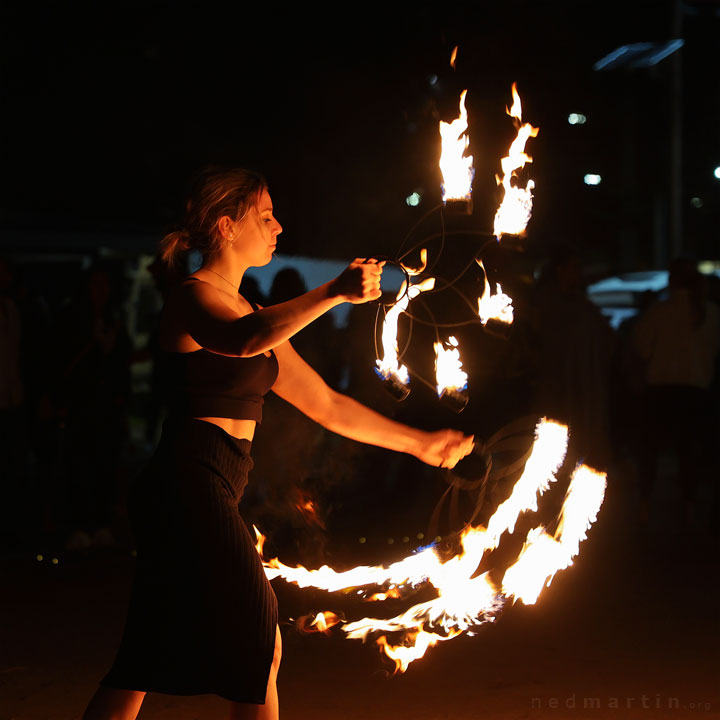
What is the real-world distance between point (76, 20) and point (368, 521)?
1827 cm

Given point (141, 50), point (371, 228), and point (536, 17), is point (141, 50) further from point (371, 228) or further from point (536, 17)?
point (536, 17)

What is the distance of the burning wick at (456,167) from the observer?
173 inches

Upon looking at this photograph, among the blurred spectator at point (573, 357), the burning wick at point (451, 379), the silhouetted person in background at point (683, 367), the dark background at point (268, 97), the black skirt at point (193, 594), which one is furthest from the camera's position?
the dark background at point (268, 97)

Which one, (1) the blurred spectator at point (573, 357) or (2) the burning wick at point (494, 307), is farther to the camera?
(1) the blurred spectator at point (573, 357)

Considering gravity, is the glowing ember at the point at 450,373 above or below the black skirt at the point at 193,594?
above

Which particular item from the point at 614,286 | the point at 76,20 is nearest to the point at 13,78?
the point at 76,20

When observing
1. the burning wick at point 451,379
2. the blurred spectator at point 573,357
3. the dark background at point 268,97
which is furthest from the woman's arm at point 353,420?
the dark background at point 268,97

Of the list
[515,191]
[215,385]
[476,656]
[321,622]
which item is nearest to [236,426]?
[215,385]

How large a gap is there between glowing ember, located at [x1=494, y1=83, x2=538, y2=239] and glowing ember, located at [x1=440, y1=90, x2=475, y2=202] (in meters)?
0.20

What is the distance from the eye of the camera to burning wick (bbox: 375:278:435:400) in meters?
3.61

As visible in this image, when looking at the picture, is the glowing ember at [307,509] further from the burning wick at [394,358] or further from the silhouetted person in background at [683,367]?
the silhouetted person in background at [683,367]

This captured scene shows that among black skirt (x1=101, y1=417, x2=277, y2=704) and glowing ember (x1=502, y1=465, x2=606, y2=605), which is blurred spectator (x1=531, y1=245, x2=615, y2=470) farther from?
black skirt (x1=101, y1=417, x2=277, y2=704)

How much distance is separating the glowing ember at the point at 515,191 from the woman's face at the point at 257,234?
1.29 meters

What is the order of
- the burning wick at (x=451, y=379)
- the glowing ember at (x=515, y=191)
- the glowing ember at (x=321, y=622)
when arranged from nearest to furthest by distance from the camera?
the glowing ember at (x=321, y=622)
the burning wick at (x=451, y=379)
the glowing ember at (x=515, y=191)
